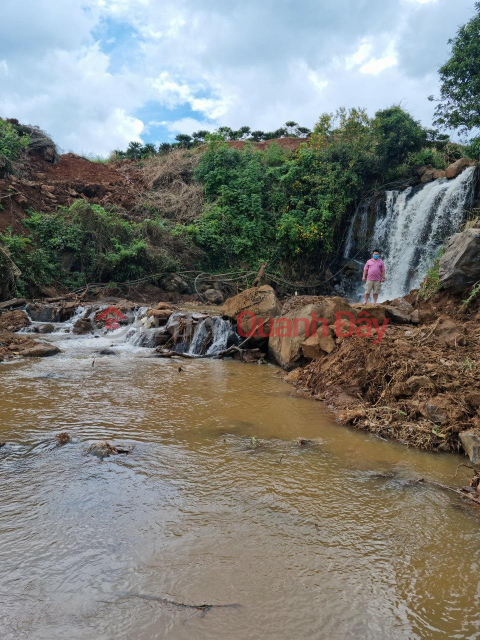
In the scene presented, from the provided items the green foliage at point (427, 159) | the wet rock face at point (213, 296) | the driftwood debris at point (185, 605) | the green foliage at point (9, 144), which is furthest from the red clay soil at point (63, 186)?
the driftwood debris at point (185, 605)

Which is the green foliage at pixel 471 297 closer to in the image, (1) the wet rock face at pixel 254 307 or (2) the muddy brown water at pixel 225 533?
(1) the wet rock face at pixel 254 307

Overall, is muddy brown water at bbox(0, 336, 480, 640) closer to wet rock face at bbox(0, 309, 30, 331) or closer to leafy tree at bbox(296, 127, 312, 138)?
wet rock face at bbox(0, 309, 30, 331)

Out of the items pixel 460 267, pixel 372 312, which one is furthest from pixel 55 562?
pixel 460 267

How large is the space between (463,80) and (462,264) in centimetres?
1231

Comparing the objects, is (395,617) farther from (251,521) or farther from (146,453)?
(146,453)

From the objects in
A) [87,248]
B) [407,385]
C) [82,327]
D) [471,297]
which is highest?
[87,248]

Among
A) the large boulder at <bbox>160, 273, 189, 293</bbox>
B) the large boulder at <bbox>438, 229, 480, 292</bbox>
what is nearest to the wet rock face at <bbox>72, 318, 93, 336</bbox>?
the large boulder at <bbox>160, 273, 189, 293</bbox>

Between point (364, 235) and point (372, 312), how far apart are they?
1125 centimetres

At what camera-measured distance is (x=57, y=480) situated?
359cm

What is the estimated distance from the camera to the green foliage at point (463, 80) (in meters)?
15.6

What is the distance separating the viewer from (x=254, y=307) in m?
9.93

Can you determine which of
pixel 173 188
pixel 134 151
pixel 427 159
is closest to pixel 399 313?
pixel 427 159

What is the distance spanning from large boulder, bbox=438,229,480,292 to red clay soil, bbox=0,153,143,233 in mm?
14610

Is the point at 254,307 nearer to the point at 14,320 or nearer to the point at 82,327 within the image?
the point at 82,327
